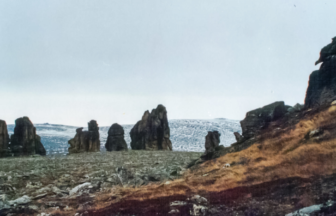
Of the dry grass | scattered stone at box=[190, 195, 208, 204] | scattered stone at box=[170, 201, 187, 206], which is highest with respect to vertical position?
the dry grass

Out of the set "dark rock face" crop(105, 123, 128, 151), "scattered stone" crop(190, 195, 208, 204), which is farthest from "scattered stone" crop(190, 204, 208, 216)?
"dark rock face" crop(105, 123, 128, 151)

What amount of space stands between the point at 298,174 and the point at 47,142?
65.3 m

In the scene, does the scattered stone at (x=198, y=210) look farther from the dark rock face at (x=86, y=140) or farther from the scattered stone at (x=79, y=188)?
the dark rock face at (x=86, y=140)

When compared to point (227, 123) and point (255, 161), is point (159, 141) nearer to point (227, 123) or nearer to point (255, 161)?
point (227, 123)

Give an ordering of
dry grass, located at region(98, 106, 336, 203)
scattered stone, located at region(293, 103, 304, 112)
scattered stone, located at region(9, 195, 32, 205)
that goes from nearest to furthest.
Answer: dry grass, located at region(98, 106, 336, 203), scattered stone, located at region(9, 195, 32, 205), scattered stone, located at region(293, 103, 304, 112)

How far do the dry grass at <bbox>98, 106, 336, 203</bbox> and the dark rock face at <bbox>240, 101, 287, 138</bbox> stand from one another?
304 centimetres

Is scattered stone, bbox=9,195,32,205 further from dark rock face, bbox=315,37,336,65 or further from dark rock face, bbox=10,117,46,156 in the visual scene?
dark rock face, bbox=10,117,46,156

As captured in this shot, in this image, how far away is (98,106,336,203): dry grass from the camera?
850cm

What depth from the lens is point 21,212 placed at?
9.33 metres

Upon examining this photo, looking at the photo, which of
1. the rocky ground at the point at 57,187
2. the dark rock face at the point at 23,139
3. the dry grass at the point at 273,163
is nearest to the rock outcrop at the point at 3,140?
the dark rock face at the point at 23,139

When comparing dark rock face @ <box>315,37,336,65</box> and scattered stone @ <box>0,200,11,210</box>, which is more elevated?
dark rock face @ <box>315,37,336,65</box>

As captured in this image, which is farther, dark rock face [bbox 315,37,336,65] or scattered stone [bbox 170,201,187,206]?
dark rock face [bbox 315,37,336,65]

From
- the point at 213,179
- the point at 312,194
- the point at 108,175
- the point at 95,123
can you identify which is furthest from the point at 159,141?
the point at 312,194

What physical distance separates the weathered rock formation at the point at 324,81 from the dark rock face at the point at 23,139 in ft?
133
